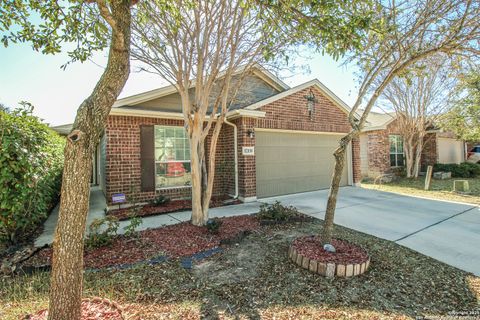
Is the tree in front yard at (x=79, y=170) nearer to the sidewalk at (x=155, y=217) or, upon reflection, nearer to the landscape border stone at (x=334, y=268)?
the landscape border stone at (x=334, y=268)

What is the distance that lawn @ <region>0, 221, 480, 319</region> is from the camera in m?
2.62

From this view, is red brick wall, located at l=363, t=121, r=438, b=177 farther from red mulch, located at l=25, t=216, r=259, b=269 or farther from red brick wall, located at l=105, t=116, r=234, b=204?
red brick wall, located at l=105, t=116, r=234, b=204

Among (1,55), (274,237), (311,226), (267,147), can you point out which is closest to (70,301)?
(274,237)

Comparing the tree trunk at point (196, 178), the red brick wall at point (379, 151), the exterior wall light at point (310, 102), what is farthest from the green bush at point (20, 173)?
the red brick wall at point (379, 151)

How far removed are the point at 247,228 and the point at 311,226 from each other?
148 centimetres

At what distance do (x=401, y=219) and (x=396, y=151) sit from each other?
11900 mm

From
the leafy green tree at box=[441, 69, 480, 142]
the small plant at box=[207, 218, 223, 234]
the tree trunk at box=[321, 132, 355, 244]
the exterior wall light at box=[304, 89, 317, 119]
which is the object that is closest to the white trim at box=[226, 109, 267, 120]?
the exterior wall light at box=[304, 89, 317, 119]

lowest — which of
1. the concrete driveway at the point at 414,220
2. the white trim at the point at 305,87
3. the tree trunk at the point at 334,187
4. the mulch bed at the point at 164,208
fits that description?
the concrete driveway at the point at 414,220

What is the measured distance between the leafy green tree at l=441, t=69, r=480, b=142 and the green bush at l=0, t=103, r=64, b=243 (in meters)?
16.2

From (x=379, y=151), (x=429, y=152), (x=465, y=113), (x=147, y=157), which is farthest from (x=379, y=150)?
(x=147, y=157)

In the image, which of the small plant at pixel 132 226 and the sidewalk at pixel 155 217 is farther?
the sidewalk at pixel 155 217

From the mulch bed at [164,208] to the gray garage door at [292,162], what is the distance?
54.5 inches

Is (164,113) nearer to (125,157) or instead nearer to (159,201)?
(125,157)

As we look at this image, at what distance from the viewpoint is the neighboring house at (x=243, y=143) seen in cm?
738
